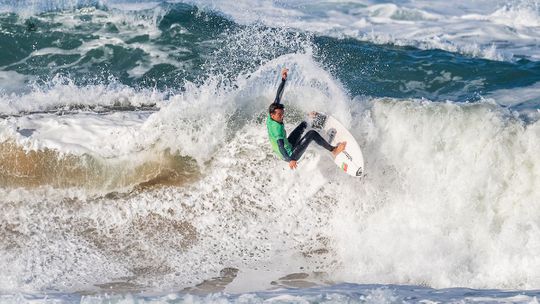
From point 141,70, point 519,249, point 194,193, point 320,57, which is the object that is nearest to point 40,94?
point 141,70

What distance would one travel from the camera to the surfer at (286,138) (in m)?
10.4

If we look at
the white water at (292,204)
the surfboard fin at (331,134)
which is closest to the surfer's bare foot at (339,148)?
the surfboard fin at (331,134)

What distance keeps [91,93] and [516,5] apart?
43.6 ft

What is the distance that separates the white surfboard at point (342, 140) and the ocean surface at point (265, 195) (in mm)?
389

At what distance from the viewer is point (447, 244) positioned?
1025 centimetres

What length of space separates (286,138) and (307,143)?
38 cm

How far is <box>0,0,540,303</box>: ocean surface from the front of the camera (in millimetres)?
9664

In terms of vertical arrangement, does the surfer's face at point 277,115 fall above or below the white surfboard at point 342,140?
above

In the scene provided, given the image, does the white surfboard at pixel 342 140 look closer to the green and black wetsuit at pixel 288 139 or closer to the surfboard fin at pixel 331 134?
the surfboard fin at pixel 331 134

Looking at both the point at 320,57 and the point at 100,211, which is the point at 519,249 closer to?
the point at 100,211

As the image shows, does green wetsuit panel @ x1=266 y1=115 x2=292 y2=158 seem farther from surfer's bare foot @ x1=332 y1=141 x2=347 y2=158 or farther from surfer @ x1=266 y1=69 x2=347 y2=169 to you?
surfer's bare foot @ x1=332 y1=141 x2=347 y2=158

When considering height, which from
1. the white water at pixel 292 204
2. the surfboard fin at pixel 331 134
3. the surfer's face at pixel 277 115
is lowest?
the white water at pixel 292 204

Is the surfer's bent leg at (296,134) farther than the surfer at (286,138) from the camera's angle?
Yes

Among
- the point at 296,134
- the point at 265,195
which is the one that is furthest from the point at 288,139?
the point at 265,195
